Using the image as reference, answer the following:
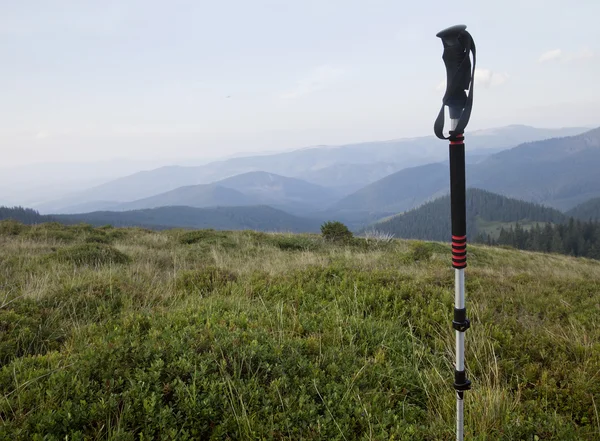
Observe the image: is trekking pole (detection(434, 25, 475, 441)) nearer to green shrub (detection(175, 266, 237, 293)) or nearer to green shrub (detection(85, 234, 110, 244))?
green shrub (detection(175, 266, 237, 293))

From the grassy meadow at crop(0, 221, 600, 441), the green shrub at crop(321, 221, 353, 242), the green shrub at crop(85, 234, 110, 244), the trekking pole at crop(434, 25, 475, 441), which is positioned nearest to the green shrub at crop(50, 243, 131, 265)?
the grassy meadow at crop(0, 221, 600, 441)

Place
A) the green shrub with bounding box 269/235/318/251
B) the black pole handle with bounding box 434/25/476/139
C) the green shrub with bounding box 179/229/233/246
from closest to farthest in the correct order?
the black pole handle with bounding box 434/25/476/139 < the green shrub with bounding box 179/229/233/246 < the green shrub with bounding box 269/235/318/251

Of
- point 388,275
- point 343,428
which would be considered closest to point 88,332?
point 343,428

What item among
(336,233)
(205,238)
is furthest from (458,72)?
(336,233)

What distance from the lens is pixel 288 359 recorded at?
4051 millimetres

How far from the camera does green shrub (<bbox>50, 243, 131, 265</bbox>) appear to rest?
953cm

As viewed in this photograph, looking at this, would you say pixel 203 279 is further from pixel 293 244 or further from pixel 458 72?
pixel 293 244

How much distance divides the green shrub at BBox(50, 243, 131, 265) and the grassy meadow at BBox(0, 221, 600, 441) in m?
1.75

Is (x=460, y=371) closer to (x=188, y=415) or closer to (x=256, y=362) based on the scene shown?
(x=256, y=362)

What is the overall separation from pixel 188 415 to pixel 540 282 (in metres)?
8.66

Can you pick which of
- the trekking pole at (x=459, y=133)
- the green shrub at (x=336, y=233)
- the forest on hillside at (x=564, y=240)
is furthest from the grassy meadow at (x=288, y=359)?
the forest on hillside at (x=564, y=240)

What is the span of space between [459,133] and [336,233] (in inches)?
625

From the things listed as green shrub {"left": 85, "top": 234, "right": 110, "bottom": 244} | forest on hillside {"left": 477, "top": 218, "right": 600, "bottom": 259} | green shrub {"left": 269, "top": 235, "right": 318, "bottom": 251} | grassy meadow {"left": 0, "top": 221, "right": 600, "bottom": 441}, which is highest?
green shrub {"left": 85, "top": 234, "right": 110, "bottom": 244}

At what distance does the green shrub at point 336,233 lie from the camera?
702 inches
